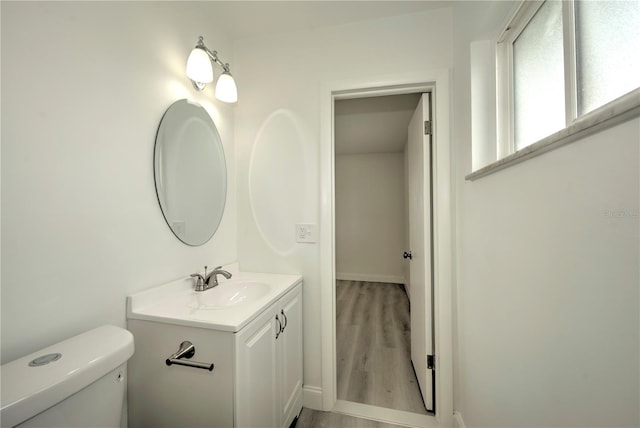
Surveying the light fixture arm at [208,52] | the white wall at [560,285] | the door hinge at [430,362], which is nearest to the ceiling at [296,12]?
the light fixture arm at [208,52]

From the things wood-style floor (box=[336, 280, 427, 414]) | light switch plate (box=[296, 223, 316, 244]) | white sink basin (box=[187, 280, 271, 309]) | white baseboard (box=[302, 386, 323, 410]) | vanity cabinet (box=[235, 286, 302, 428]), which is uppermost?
light switch plate (box=[296, 223, 316, 244])

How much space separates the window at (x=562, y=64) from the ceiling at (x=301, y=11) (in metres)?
0.66

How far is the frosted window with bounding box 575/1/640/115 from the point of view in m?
0.49

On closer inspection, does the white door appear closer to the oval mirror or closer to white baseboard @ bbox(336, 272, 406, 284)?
the oval mirror

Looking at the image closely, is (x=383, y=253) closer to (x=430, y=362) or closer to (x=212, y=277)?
(x=430, y=362)

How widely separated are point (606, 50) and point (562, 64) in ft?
0.54

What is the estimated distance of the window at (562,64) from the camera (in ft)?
1.67

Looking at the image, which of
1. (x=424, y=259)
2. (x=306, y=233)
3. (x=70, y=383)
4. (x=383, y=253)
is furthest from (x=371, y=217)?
(x=70, y=383)

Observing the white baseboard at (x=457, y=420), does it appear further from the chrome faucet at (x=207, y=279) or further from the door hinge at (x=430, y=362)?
the chrome faucet at (x=207, y=279)

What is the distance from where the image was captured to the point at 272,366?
112 centimetres

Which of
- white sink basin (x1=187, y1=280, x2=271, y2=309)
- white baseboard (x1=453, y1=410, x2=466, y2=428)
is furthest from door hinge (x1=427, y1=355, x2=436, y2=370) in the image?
white sink basin (x1=187, y1=280, x2=271, y2=309)

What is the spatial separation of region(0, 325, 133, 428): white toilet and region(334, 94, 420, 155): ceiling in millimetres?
2228

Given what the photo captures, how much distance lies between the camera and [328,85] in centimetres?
151

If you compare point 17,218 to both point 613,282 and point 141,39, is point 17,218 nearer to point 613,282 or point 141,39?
point 141,39
